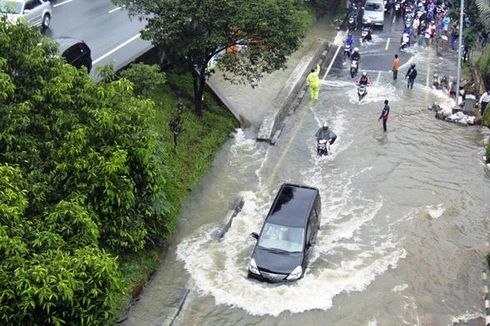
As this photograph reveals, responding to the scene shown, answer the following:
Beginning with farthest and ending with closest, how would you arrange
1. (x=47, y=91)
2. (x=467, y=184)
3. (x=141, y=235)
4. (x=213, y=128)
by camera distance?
(x=213, y=128)
(x=467, y=184)
(x=141, y=235)
(x=47, y=91)

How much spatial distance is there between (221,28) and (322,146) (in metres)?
5.34

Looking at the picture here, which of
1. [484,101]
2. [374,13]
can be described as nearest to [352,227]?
[484,101]

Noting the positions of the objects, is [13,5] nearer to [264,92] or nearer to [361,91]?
[264,92]

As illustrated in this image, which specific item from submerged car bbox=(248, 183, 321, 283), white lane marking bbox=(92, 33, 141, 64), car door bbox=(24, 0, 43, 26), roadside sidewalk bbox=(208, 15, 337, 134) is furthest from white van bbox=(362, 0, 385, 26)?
submerged car bbox=(248, 183, 321, 283)

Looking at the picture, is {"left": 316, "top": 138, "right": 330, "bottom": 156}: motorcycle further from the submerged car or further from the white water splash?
the submerged car

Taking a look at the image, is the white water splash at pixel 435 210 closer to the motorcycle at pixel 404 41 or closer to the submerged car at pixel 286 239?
the submerged car at pixel 286 239

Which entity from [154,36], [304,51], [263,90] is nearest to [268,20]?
[154,36]

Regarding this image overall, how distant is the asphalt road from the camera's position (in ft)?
80.0

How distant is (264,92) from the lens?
27516 millimetres

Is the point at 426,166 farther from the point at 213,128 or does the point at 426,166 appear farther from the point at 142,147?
the point at 142,147

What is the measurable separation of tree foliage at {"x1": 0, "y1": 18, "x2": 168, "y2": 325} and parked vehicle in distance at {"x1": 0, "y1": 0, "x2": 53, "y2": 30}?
10.6 m

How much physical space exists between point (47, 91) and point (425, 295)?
9.85m

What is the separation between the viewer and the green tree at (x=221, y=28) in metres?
20.9

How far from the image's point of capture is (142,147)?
13609 millimetres
